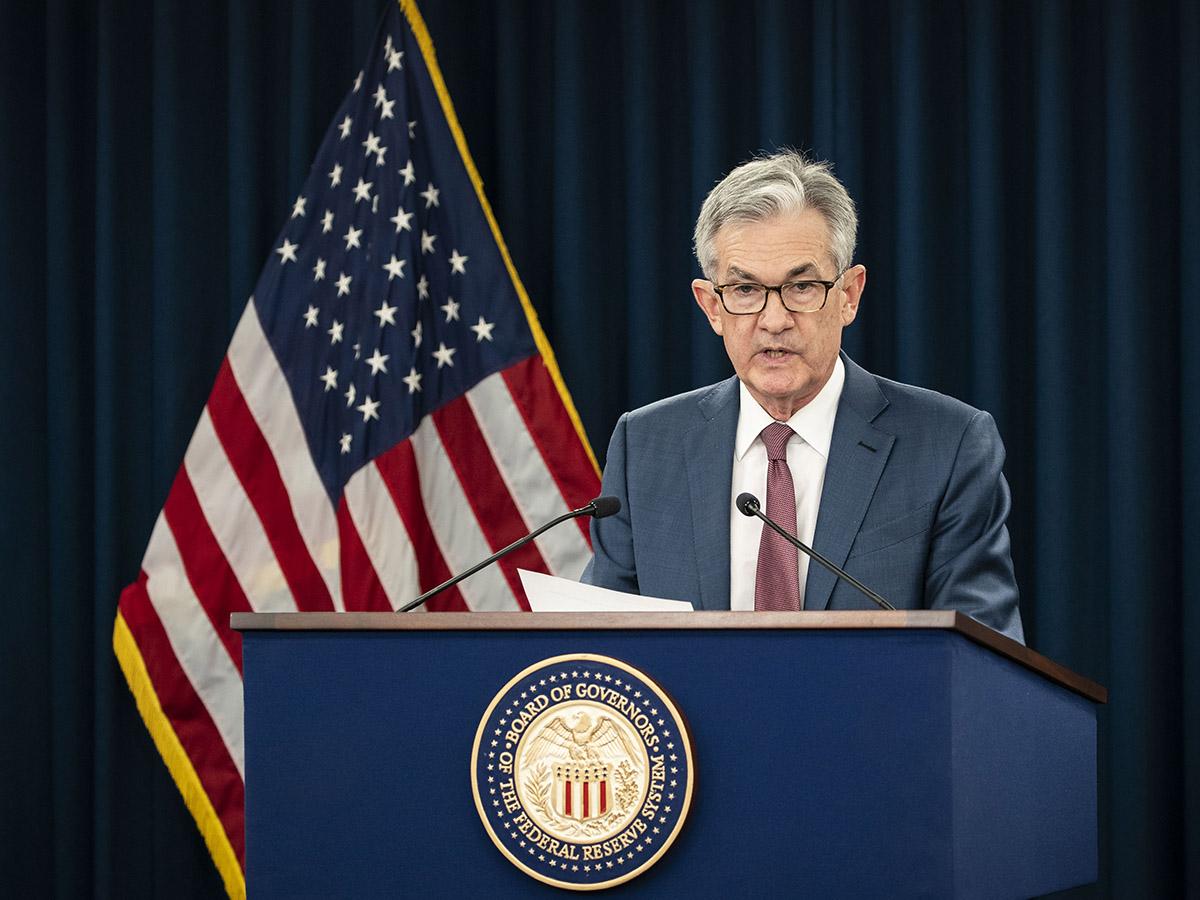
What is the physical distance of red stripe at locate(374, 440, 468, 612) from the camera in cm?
382

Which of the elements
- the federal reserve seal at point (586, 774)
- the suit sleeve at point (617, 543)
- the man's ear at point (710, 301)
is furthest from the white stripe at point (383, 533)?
the federal reserve seal at point (586, 774)

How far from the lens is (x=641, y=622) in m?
1.66

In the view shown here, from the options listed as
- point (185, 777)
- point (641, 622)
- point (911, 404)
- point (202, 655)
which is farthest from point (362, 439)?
point (641, 622)

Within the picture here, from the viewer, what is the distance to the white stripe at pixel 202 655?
3.81 metres

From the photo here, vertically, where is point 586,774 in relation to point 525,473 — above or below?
below

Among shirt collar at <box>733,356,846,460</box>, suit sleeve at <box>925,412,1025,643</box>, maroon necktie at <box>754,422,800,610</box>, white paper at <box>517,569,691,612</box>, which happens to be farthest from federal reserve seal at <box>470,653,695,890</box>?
shirt collar at <box>733,356,846,460</box>

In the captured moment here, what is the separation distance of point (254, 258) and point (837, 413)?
235 cm

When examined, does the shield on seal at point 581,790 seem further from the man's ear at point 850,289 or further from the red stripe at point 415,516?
the red stripe at point 415,516

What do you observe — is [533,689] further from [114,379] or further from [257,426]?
[114,379]

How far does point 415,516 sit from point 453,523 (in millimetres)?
123

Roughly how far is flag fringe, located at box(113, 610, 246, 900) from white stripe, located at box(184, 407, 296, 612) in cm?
37

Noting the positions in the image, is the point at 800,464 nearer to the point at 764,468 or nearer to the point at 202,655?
the point at 764,468

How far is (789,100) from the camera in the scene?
4.17 m

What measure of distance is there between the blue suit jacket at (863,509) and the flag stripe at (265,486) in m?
1.46
